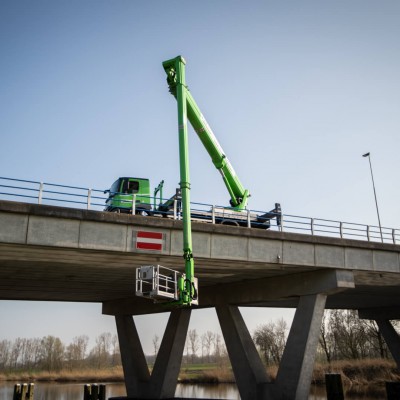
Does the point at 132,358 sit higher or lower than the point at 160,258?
lower

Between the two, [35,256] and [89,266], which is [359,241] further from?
[35,256]

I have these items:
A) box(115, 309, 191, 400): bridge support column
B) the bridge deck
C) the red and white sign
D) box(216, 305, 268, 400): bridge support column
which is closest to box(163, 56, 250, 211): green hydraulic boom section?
the bridge deck

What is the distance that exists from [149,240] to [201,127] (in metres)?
8.96

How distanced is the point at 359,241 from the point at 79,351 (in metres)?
111

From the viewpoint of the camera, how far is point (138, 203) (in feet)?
81.9

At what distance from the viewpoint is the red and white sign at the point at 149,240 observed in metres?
18.8

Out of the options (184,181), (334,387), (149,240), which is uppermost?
(184,181)

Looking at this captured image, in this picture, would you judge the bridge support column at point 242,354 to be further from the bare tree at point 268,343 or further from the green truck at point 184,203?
the bare tree at point 268,343

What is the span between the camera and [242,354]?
2612 cm

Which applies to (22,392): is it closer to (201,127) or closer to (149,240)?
(149,240)

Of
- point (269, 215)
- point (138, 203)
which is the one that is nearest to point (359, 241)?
point (269, 215)

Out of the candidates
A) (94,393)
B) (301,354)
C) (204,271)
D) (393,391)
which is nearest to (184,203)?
(204,271)

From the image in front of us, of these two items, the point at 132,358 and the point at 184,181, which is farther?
the point at 132,358

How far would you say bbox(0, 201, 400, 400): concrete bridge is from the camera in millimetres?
17734
